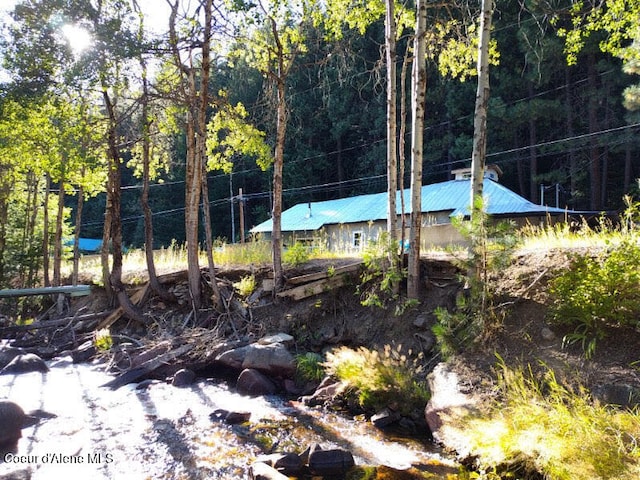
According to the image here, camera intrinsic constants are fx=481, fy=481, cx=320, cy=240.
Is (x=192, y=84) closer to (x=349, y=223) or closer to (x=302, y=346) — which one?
(x=302, y=346)

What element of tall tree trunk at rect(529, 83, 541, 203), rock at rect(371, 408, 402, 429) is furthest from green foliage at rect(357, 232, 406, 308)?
tall tree trunk at rect(529, 83, 541, 203)

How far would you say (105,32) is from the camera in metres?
8.57

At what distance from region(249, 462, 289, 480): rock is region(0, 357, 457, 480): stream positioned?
210 mm

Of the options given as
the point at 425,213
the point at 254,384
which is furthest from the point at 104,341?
the point at 425,213

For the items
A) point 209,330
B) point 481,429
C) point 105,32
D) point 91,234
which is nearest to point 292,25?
point 105,32

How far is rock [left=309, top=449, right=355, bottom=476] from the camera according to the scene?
5.21 m

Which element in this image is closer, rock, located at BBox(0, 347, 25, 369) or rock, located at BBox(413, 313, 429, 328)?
rock, located at BBox(413, 313, 429, 328)

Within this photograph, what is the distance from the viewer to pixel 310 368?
8.49 metres

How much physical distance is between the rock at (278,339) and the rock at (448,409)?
354 cm

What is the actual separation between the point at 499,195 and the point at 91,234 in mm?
41099

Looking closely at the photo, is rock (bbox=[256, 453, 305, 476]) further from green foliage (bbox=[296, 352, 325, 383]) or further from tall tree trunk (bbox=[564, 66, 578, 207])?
tall tree trunk (bbox=[564, 66, 578, 207])

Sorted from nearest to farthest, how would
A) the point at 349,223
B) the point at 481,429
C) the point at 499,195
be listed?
1. the point at 481,429
2. the point at 499,195
3. the point at 349,223

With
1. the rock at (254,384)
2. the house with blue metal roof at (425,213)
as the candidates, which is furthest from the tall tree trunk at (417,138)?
the house with blue metal roof at (425,213)

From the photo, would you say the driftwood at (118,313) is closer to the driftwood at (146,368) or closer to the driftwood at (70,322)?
the driftwood at (70,322)
